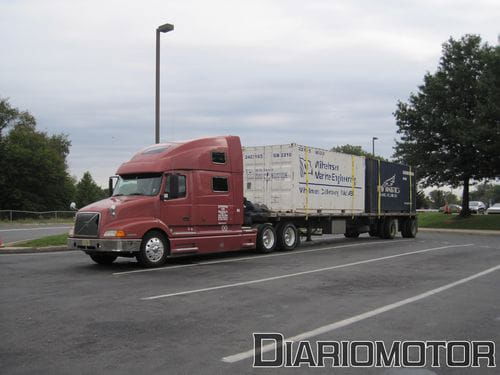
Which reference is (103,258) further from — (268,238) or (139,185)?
(268,238)

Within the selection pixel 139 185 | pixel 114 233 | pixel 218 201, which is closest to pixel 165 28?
pixel 218 201

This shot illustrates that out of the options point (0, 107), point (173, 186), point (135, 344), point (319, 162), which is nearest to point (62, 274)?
point (173, 186)

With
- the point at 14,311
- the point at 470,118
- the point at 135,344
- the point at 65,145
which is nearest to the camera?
the point at 135,344

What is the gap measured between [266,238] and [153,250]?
4.80 m

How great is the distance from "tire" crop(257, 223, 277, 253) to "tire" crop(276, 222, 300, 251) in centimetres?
22

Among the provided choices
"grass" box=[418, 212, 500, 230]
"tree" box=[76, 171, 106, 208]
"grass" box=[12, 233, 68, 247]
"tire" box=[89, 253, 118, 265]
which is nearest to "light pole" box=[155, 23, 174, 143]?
"grass" box=[12, 233, 68, 247]

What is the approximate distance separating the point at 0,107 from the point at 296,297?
7000 cm

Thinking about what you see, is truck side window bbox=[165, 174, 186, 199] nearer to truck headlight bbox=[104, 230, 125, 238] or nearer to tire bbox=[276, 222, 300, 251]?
truck headlight bbox=[104, 230, 125, 238]

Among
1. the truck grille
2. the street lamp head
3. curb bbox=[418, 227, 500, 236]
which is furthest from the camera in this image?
curb bbox=[418, 227, 500, 236]

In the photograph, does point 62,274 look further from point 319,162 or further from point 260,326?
point 319,162

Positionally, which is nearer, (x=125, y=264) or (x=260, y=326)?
(x=260, y=326)

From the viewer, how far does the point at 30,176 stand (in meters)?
59.1

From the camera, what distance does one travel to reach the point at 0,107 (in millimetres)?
69062

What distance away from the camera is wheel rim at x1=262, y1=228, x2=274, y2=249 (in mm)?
16500
